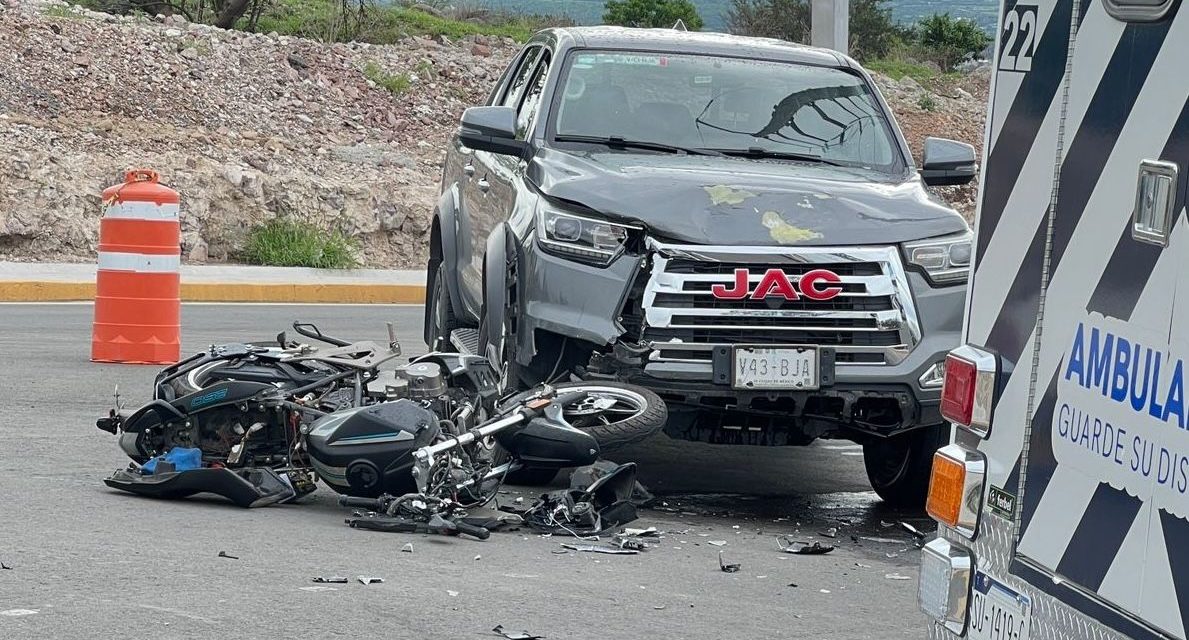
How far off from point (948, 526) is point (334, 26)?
83.0ft

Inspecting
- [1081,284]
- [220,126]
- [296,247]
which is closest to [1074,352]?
[1081,284]

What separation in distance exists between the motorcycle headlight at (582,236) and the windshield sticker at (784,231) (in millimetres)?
539

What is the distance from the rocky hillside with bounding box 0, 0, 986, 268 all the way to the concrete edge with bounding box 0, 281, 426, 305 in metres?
2.09

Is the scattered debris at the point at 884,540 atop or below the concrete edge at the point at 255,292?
atop

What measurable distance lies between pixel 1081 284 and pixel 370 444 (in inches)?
147

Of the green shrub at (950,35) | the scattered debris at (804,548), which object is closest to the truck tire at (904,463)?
the scattered debris at (804,548)

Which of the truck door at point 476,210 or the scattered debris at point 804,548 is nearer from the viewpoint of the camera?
the scattered debris at point 804,548

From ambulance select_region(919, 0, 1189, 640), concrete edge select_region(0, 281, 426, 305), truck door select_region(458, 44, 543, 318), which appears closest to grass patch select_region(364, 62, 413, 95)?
concrete edge select_region(0, 281, 426, 305)

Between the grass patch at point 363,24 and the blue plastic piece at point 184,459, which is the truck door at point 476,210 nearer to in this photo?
the blue plastic piece at point 184,459

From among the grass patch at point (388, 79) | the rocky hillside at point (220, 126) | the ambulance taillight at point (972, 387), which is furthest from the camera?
the grass patch at point (388, 79)

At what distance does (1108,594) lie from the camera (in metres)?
3.35

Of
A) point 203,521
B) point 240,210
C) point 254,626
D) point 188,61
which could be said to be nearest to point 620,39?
point 203,521

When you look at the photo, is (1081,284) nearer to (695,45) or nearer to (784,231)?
(784,231)

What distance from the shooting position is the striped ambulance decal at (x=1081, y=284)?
319cm
